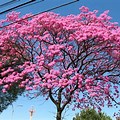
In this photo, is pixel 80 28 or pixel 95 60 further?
pixel 95 60

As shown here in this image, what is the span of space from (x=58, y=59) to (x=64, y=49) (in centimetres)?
66

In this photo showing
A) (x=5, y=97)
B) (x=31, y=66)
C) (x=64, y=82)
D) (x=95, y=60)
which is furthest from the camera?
(x=5, y=97)

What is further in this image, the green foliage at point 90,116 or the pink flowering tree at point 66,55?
the green foliage at point 90,116

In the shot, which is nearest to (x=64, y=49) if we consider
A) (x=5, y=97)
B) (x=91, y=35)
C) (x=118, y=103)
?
(x=91, y=35)

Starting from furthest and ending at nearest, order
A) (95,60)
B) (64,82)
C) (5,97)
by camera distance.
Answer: (5,97), (95,60), (64,82)

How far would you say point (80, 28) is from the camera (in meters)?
19.3

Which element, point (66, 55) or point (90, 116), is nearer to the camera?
point (66, 55)

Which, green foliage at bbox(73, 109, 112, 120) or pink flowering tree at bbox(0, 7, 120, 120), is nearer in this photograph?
pink flowering tree at bbox(0, 7, 120, 120)

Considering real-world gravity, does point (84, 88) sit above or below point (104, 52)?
below

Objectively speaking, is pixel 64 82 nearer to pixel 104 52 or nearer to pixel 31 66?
pixel 31 66

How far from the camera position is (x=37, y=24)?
20.3 m

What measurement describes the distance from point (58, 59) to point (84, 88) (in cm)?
221

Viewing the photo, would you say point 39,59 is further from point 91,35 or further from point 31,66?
point 91,35

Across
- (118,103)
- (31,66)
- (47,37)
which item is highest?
(47,37)
